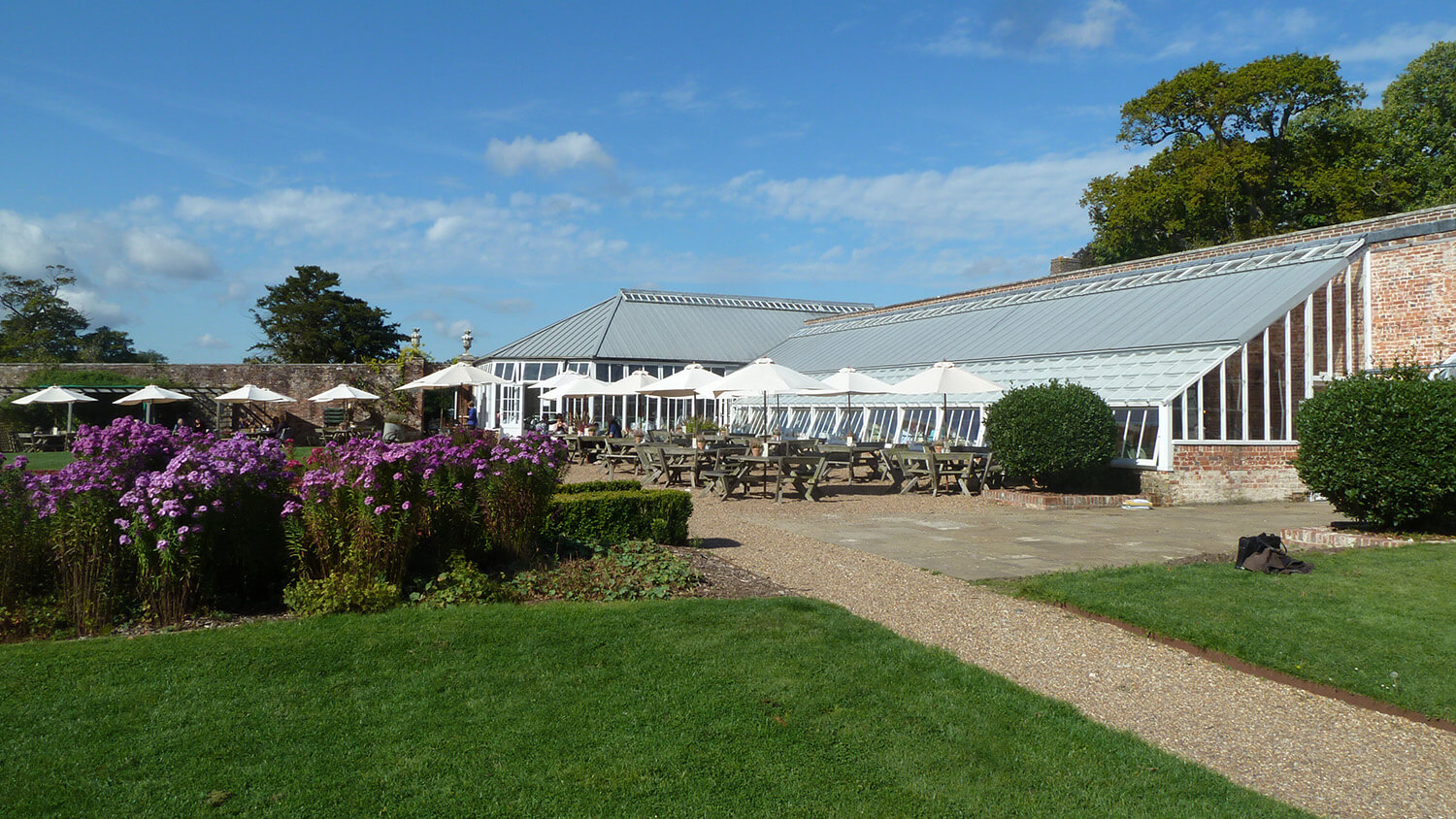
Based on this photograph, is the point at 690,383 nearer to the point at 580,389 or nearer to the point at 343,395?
the point at 580,389

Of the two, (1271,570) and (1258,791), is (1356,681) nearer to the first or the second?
(1258,791)

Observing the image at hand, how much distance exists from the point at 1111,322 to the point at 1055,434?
6507 mm

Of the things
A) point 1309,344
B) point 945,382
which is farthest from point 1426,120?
point 945,382

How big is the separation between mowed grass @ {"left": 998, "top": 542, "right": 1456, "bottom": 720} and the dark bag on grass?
5.0 inches

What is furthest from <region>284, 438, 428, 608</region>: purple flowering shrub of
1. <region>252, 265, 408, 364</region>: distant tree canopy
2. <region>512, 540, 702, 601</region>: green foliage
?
<region>252, 265, 408, 364</region>: distant tree canopy

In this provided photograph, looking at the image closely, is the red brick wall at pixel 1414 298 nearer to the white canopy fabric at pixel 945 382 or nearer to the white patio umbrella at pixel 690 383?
the white canopy fabric at pixel 945 382

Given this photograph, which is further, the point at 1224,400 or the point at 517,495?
the point at 1224,400

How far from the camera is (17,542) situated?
581 cm

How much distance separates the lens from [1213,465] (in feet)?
49.5

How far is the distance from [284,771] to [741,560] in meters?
5.33

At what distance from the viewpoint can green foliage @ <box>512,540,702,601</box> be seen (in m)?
6.91

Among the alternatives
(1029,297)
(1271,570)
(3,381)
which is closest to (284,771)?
(1271,570)

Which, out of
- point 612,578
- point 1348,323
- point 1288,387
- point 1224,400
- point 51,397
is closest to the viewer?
point 612,578

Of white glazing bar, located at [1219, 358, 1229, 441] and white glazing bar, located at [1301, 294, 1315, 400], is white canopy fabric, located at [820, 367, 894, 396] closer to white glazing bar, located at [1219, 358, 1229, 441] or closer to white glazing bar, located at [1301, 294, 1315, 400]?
white glazing bar, located at [1219, 358, 1229, 441]
